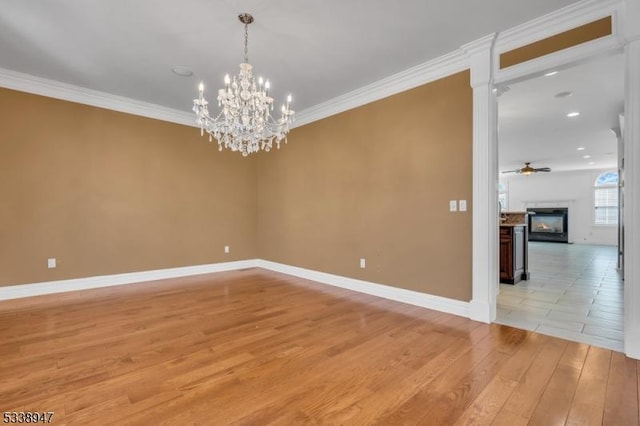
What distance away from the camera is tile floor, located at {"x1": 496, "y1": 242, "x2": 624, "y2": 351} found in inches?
108

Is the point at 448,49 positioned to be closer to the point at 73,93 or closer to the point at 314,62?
the point at 314,62

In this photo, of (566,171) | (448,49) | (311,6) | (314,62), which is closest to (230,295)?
(314,62)

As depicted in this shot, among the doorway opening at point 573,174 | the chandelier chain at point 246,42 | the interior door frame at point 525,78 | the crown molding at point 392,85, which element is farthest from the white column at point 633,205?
the chandelier chain at point 246,42

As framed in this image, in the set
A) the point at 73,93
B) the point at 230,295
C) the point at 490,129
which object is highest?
the point at 73,93

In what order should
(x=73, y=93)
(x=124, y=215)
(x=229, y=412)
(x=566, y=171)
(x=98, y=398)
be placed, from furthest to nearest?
(x=566, y=171) < (x=124, y=215) < (x=73, y=93) < (x=98, y=398) < (x=229, y=412)

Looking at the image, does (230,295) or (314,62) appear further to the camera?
(230,295)

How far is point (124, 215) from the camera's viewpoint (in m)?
4.61

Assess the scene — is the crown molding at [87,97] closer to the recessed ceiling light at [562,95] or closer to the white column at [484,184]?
the white column at [484,184]

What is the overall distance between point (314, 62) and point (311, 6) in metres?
0.94

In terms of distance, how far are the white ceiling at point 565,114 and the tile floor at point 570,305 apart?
2.43 metres

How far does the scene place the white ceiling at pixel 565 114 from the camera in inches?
145

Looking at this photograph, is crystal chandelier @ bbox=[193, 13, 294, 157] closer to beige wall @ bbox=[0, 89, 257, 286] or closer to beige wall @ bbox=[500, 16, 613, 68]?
beige wall @ bbox=[500, 16, 613, 68]

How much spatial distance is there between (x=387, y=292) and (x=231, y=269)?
124 inches

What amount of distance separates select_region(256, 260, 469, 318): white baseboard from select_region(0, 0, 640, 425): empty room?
26 mm
